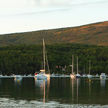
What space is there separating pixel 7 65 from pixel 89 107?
435 ft

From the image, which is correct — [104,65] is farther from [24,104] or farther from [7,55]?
[24,104]

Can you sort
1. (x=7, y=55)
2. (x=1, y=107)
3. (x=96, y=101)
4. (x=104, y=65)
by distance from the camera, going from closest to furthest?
(x=1, y=107)
(x=96, y=101)
(x=104, y=65)
(x=7, y=55)

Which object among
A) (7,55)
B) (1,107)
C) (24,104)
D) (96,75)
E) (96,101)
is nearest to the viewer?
(1,107)

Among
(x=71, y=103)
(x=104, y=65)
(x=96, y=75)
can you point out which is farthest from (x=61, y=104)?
(x=104, y=65)

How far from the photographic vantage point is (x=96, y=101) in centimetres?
4609

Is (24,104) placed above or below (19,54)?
below

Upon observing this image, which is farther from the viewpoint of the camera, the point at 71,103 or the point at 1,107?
the point at 71,103

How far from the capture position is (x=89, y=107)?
40281mm

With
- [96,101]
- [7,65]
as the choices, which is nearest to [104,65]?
[7,65]

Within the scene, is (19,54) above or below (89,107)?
above

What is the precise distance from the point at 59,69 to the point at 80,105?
13904cm

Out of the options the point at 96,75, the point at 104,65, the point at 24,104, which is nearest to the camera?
the point at 24,104

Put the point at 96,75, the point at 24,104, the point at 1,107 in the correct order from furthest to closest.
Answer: the point at 96,75 < the point at 24,104 < the point at 1,107

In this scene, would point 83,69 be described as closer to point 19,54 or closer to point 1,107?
point 19,54
